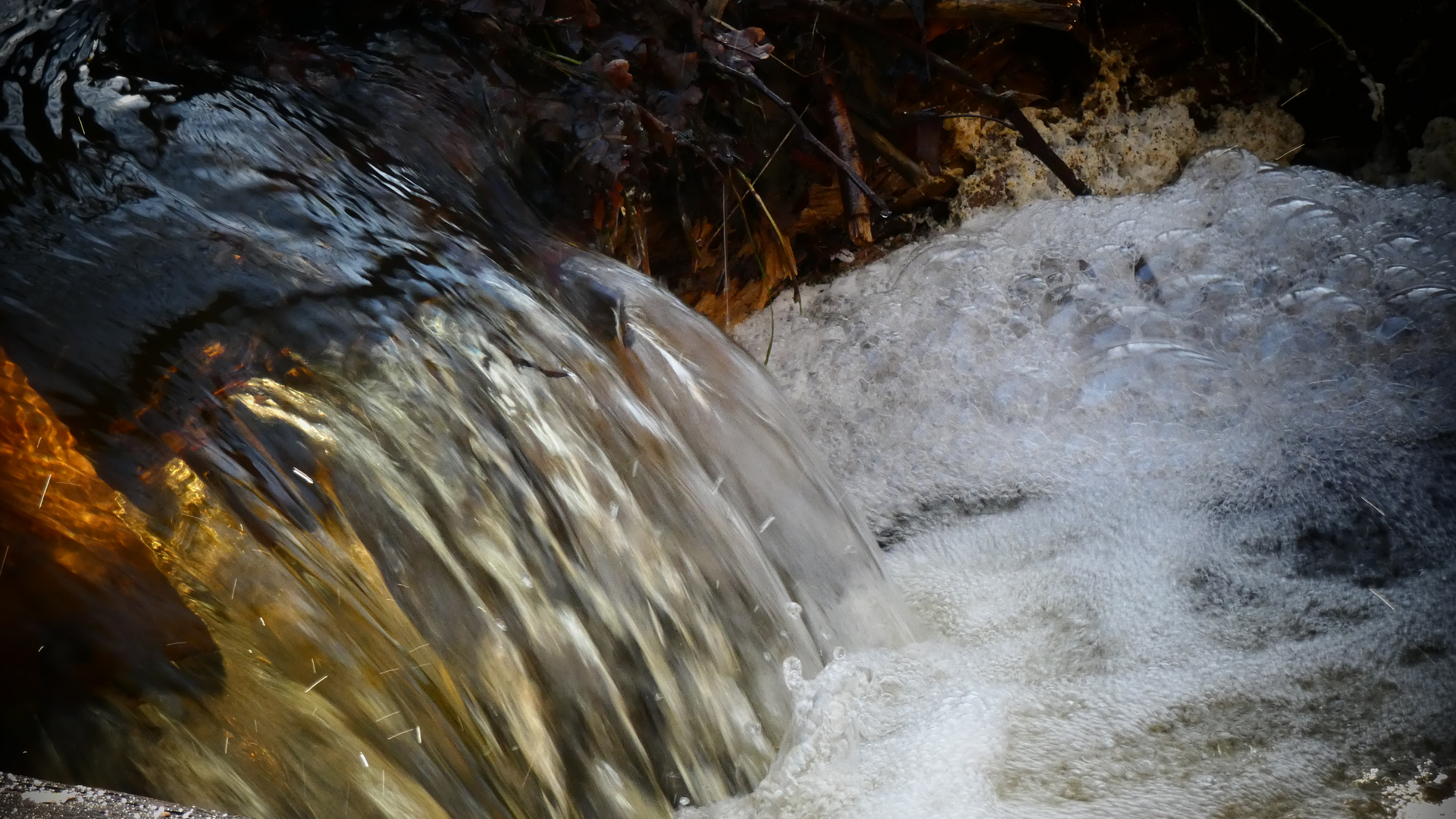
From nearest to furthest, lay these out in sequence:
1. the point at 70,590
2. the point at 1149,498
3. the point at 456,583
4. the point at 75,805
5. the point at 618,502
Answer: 1. the point at 75,805
2. the point at 70,590
3. the point at 456,583
4. the point at 618,502
5. the point at 1149,498

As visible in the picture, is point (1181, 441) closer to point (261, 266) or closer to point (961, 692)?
point (961, 692)

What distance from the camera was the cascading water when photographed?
117 cm

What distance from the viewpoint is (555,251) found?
2156mm

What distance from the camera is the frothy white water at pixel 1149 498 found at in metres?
1.67

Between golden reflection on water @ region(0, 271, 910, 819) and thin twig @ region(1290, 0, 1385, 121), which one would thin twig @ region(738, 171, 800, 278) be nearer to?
golden reflection on water @ region(0, 271, 910, 819)

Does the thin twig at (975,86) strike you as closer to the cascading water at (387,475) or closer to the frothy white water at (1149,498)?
the frothy white water at (1149,498)

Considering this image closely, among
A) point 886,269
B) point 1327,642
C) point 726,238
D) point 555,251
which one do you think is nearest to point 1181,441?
point 1327,642

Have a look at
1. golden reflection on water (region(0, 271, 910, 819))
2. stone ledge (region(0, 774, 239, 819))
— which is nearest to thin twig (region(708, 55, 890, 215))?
golden reflection on water (region(0, 271, 910, 819))

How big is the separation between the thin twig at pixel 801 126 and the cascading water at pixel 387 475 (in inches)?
28.9

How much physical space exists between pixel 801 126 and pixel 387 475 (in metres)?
1.73

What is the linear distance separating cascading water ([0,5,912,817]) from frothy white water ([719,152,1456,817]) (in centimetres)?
26

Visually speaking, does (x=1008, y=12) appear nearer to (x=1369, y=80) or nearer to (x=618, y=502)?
(x=1369, y=80)

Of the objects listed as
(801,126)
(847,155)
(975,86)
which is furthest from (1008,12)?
(801,126)

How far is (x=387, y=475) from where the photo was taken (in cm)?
139
